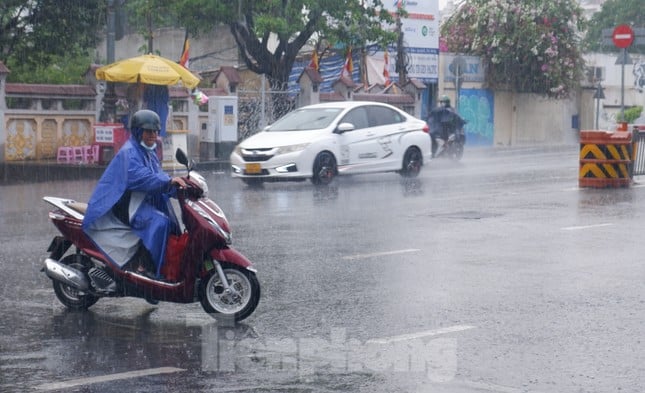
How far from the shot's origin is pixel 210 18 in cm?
3191

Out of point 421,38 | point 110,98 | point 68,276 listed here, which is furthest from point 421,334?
point 421,38

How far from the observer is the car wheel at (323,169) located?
2097 centimetres

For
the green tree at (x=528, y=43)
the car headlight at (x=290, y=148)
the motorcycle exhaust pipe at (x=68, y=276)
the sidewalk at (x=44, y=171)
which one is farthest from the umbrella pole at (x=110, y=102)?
the green tree at (x=528, y=43)

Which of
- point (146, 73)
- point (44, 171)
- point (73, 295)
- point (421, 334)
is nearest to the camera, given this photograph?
point (421, 334)

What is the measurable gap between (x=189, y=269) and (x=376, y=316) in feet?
4.72

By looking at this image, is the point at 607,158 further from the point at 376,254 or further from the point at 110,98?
the point at 110,98

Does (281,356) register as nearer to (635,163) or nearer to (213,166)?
(635,163)

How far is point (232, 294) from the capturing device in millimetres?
8656

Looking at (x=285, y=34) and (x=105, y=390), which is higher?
(x=285, y=34)

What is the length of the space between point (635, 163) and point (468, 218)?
822 cm

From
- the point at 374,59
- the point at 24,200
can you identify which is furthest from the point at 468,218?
the point at 374,59

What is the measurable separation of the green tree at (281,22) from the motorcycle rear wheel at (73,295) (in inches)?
864

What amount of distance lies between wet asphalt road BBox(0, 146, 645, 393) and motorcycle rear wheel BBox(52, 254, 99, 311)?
0.35 ft

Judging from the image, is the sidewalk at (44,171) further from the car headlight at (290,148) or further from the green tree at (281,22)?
the green tree at (281,22)
